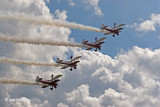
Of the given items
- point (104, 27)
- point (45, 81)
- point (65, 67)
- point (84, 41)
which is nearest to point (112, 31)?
point (104, 27)

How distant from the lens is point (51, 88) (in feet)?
428

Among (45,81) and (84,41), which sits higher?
(84,41)

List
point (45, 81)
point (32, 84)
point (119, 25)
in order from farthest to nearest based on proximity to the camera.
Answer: point (119, 25) < point (45, 81) < point (32, 84)

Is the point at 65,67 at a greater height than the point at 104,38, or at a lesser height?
lesser

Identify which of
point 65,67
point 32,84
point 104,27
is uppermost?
point 104,27

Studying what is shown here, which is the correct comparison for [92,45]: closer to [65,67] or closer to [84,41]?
[84,41]

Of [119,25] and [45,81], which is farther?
[119,25]

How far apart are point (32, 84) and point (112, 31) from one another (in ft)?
129

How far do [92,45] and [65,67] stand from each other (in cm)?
1367

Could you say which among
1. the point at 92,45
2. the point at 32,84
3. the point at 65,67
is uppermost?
the point at 92,45

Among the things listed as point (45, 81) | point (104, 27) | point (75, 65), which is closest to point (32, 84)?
point (45, 81)

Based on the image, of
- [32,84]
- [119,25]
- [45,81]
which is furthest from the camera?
[119,25]

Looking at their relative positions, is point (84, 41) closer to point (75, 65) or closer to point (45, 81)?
point (75, 65)

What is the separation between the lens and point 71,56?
138m
